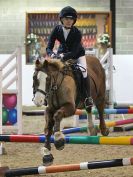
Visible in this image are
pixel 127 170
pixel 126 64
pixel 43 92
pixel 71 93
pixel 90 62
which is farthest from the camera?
pixel 126 64

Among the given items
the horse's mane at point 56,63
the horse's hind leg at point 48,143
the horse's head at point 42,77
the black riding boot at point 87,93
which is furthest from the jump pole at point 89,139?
the black riding boot at point 87,93

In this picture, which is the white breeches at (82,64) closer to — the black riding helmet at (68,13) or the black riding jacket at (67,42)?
the black riding jacket at (67,42)

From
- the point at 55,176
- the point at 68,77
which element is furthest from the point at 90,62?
the point at 55,176

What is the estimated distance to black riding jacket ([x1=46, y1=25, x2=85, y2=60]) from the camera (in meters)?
5.18

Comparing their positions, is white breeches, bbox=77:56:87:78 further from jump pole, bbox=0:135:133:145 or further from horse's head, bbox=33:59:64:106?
jump pole, bbox=0:135:133:145

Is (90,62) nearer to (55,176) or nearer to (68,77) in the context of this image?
(68,77)

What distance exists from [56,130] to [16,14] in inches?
473

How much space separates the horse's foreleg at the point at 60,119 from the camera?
4.47 meters

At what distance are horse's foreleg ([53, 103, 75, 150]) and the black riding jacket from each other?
1.96 feet

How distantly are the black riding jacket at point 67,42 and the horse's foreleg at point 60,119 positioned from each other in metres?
0.60

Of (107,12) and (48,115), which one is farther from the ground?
(107,12)

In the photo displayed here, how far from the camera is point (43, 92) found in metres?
4.43

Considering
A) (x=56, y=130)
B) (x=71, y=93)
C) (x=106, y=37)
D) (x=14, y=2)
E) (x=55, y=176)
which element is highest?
(x=14, y=2)

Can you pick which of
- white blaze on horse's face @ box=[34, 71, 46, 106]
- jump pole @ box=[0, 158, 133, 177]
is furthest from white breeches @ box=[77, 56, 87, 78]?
jump pole @ box=[0, 158, 133, 177]
